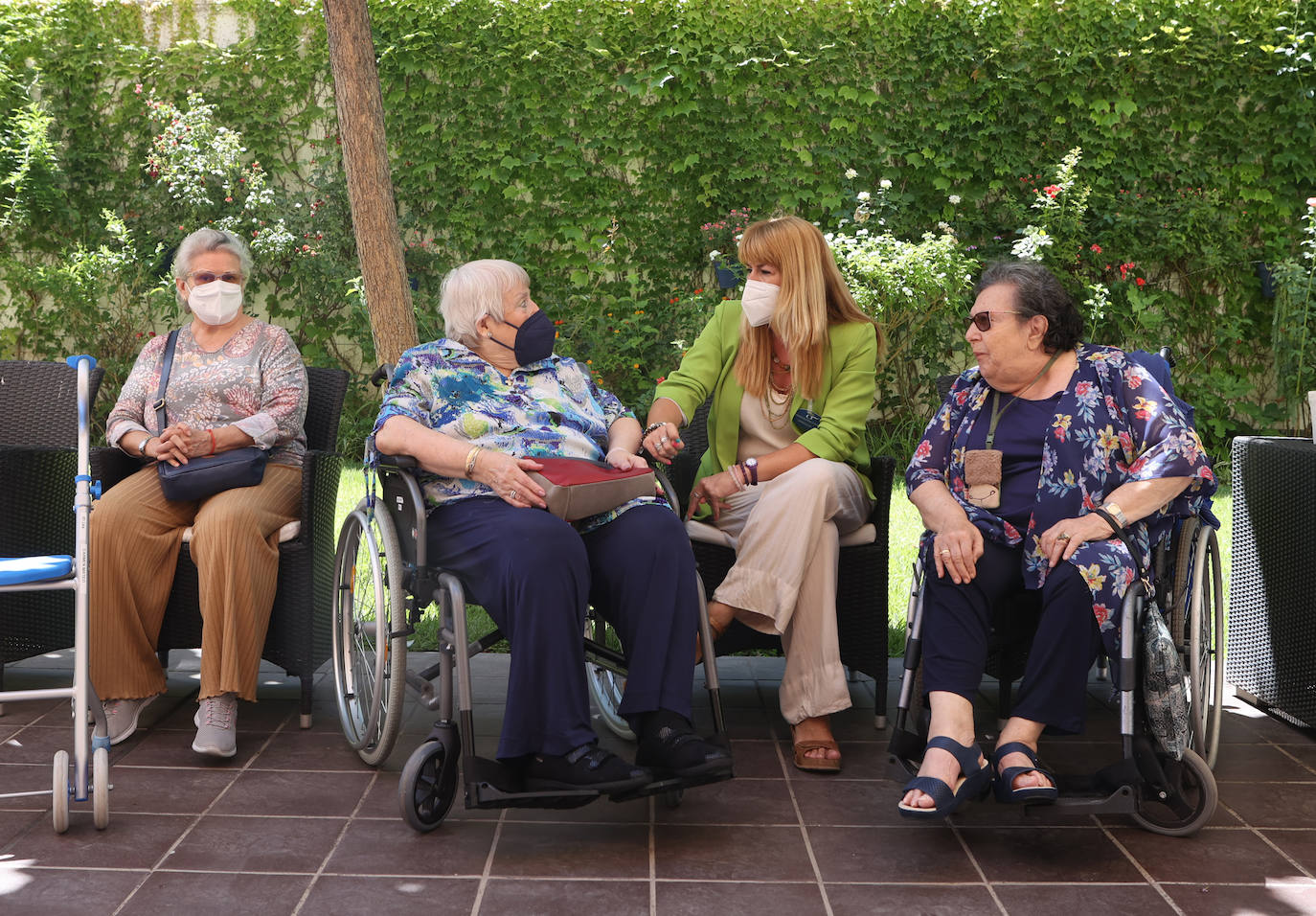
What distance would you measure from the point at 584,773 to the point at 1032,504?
4.05 feet

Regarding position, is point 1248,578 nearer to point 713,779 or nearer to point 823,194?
point 713,779

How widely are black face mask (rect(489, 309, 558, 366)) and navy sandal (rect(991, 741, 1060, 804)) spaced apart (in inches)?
56.9

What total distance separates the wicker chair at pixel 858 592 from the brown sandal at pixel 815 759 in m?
0.32

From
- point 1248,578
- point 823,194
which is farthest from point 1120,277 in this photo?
point 1248,578

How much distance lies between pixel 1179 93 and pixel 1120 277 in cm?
109

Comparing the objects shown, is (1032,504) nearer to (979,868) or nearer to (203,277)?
(979,868)

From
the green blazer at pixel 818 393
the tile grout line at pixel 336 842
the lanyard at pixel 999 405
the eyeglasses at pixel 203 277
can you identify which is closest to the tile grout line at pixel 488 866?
the tile grout line at pixel 336 842

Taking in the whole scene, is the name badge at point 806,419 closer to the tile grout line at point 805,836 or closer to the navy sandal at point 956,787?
the tile grout line at point 805,836

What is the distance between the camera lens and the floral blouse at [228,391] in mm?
3453

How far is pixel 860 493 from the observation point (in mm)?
3303

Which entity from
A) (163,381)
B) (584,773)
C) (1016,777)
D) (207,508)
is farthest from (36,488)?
(1016,777)

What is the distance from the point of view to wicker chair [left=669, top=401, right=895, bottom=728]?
333 cm

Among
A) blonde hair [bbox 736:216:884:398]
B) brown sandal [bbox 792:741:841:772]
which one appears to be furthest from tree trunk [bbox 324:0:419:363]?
brown sandal [bbox 792:741:841:772]

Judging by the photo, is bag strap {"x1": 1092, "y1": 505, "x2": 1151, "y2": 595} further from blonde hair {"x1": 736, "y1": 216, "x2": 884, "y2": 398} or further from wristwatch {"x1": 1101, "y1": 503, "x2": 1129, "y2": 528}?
blonde hair {"x1": 736, "y1": 216, "x2": 884, "y2": 398}
